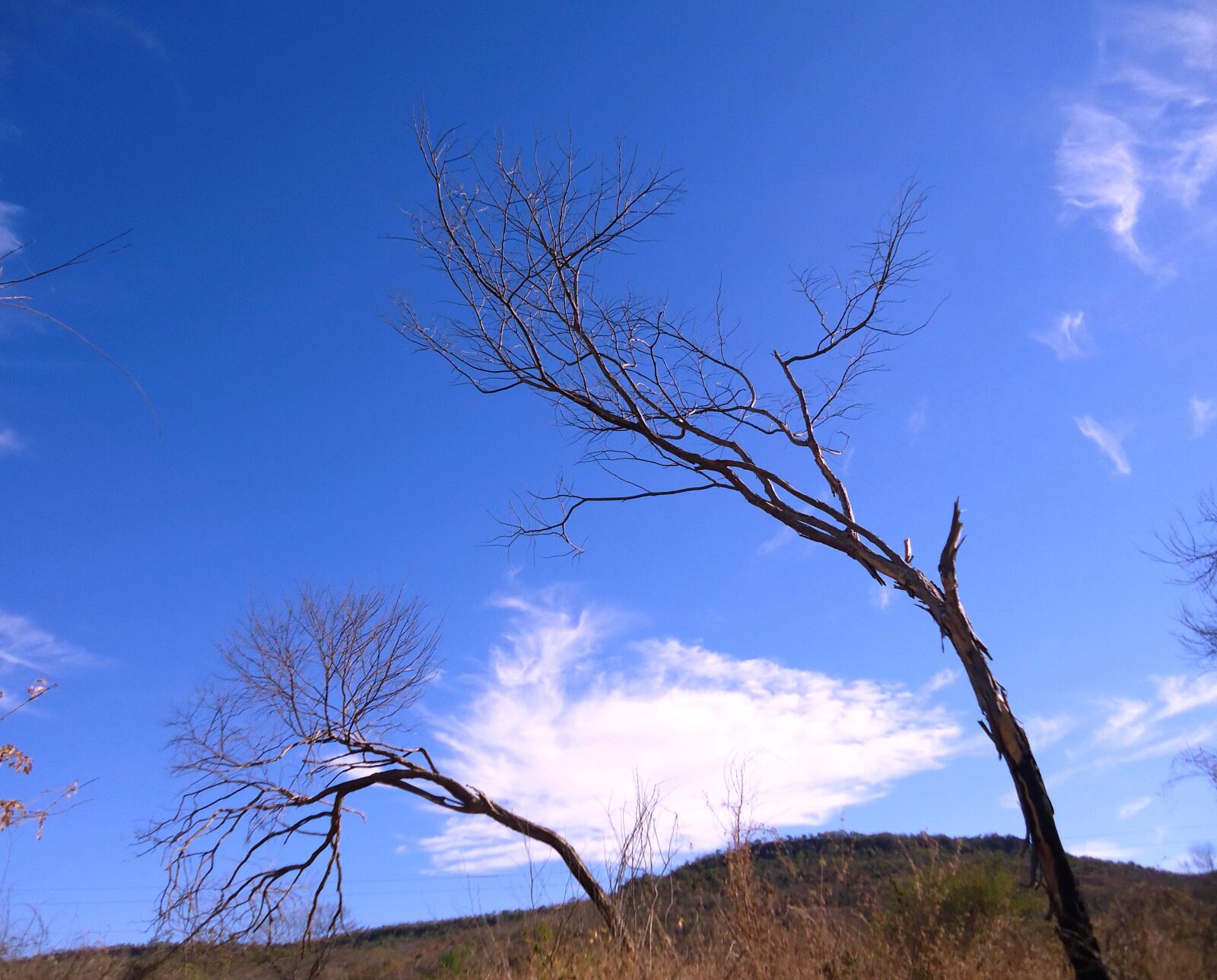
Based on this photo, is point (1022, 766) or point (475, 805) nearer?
point (1022, 766)

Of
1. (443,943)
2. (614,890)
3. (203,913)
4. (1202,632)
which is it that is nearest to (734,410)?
(614,890)

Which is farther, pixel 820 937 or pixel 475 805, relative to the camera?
pixel 475 805

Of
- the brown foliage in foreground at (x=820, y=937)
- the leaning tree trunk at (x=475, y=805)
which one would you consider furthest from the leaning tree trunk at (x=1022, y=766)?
the leaning tree trunk at (x=475, y=805)

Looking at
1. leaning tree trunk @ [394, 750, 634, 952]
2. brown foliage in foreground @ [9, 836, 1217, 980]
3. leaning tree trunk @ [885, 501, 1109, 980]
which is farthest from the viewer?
leaning tree trunk @ [394, 750, 634, 952]

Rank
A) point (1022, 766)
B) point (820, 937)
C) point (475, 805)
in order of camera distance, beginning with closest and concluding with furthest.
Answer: point (1022, 766)
point (820, 937)
point (475, 805)

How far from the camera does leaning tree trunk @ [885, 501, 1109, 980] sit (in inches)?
167

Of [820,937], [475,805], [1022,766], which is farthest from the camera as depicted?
[475,805]

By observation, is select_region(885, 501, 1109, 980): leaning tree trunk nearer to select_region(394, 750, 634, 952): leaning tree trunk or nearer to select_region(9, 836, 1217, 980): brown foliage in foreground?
select_region(9, 836, 1217, 980): brown foliage in foreground

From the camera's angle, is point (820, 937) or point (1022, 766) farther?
point (820, 937)

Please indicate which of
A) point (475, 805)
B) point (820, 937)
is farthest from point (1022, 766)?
point (475, 805)

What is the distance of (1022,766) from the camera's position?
4.73 meters

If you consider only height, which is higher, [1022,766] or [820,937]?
[1022,766]

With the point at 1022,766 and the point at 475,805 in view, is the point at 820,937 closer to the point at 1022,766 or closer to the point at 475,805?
the point at 1022,766

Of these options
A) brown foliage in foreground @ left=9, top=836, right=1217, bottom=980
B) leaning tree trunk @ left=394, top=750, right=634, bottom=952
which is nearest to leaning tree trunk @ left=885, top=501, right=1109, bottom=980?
brown foliage in foreground @ left=9, top=836, right=1217, bottom=980
